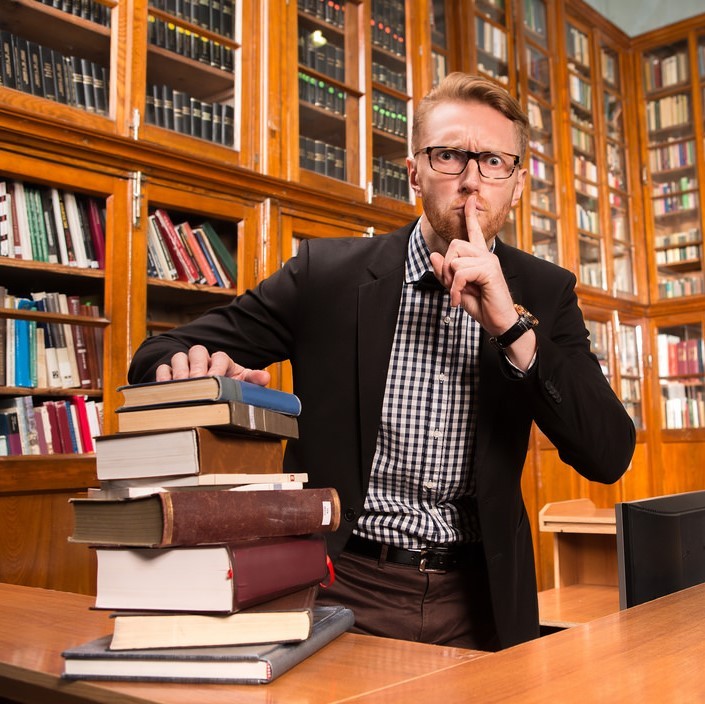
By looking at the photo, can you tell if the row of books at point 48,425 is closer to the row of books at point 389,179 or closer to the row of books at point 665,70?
the row of books at point 389,179

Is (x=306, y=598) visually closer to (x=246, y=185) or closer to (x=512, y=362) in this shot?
(x=512, y=362)

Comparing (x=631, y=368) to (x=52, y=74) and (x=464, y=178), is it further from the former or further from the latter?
(x=464, y=178)

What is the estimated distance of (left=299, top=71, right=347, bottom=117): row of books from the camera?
149 inches

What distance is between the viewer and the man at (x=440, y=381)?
1.38 meters

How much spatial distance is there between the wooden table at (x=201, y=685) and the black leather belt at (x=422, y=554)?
1.12ft

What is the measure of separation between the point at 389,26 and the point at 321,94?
716 mm

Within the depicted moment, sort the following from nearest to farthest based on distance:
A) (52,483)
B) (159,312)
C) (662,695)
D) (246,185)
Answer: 1. (662,695)
2. (52,483)
3. (159,312)
4. (246,185)

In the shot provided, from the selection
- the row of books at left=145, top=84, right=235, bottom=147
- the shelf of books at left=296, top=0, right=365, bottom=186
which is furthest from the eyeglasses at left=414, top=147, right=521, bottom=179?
the shelf of books at left=296, top=0, right=365, bottom=186

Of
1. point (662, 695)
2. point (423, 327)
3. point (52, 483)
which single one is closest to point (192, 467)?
point (662, 695)

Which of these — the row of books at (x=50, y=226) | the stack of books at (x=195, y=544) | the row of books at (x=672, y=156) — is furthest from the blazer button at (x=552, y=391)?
the row of books at (x=672, y=156)

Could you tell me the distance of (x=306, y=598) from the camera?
98 cm

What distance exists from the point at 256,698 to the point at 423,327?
0.91 meters

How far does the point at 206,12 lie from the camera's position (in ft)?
11.1

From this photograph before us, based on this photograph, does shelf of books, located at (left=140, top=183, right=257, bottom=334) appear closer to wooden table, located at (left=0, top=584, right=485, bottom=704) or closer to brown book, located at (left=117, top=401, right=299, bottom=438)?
wooden table, located at (left=0, top=584, right=485, bottom=704)
